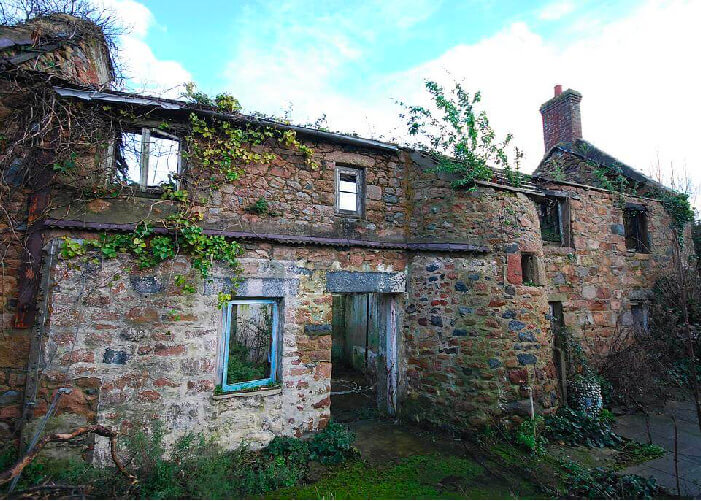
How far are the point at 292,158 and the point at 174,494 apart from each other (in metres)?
4.87

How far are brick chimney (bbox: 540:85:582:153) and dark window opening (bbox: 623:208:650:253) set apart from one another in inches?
111

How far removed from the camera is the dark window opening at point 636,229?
8.90 metres

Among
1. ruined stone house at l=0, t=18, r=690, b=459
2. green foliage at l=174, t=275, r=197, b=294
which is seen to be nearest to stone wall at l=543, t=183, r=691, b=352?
Result: ruined stone house at l=0, t=18, r=690, b=459

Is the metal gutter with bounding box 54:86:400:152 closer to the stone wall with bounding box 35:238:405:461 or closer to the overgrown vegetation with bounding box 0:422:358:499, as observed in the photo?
the stone wall with bounding box 35:238:405:461

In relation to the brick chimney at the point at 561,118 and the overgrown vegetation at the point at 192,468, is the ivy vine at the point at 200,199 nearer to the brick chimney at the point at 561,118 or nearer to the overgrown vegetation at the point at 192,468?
the overgrown vegetation at the point at 192,468

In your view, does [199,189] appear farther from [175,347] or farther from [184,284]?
[175,347]

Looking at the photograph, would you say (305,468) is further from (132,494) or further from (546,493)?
(546,493)

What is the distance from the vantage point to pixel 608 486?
421 centimetres

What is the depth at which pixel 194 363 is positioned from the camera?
15.2 ft

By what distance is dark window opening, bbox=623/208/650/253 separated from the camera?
29.2 feet

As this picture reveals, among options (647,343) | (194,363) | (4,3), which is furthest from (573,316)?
(4,3)

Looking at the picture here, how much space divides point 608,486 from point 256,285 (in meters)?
5.41

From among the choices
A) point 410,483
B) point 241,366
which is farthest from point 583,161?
point 241,366

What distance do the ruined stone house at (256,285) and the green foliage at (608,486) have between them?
1.20 m
